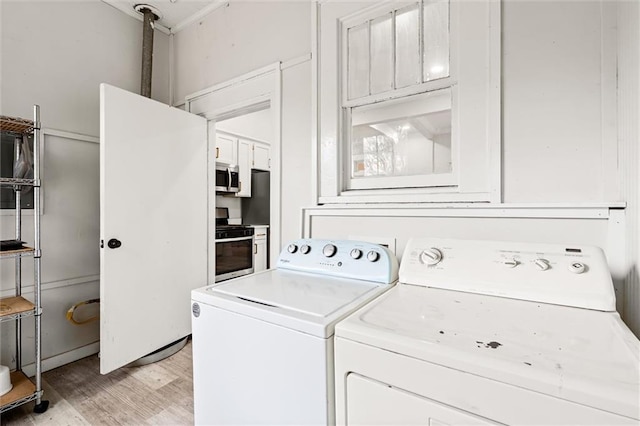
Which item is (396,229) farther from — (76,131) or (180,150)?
(76,131)

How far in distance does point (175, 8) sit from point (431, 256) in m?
2.61

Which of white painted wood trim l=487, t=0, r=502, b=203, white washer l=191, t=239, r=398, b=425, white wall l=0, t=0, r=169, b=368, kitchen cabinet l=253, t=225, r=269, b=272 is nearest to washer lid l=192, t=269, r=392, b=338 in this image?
white washer l=191, t=239, r=398, b=425

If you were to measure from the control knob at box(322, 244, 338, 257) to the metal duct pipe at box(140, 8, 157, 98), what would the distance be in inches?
77.9

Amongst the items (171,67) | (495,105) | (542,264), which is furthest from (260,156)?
(542,264)

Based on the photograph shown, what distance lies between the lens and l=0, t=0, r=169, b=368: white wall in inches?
74.4

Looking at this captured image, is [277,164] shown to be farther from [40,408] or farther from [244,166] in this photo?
[244,166]

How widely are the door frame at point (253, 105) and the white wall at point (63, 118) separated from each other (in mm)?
694

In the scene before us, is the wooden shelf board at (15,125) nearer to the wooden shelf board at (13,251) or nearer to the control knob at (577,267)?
the wooden shelf board at (13,251)

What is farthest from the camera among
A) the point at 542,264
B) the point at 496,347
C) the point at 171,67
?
the point at 171,67

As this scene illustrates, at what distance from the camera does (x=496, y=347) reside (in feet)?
2.14

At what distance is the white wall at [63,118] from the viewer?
74.4 inches

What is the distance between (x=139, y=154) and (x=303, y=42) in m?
1.29

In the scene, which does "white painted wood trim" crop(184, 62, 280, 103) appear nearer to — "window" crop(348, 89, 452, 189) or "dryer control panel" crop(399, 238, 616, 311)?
"window" crop(348, 89, 452, 189)

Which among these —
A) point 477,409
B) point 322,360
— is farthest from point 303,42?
point 477,409
